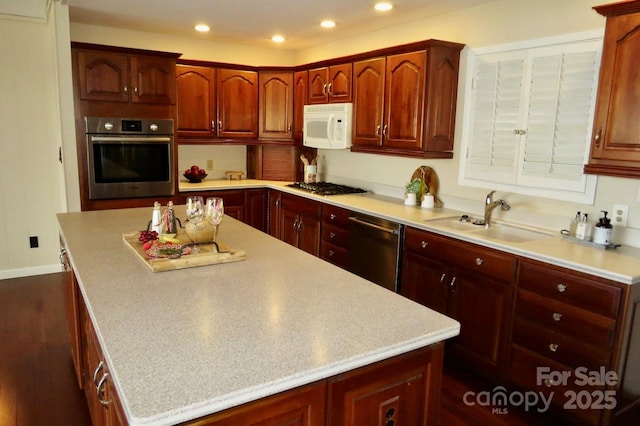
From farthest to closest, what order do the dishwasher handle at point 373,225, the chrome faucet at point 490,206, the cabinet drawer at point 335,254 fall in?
the cabinet drawer at point 335,254 → the dishwasher handle at point 373,225 → the chrome faucet at point 490,206

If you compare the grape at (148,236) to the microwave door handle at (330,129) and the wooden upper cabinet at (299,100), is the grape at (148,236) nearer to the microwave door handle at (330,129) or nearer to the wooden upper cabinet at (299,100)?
the microwave door handle at (330,129)

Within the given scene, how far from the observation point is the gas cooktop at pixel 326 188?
434cm

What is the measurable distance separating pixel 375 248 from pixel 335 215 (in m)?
0.60

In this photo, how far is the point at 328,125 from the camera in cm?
425

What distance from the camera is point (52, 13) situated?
3.71 metres

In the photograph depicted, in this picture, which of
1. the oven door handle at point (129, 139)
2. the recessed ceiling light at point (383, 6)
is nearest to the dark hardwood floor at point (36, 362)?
the oven door handle at point (129, 139)

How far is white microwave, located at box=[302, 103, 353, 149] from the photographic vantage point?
13.5 ft

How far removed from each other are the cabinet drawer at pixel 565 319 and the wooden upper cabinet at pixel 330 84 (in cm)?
237

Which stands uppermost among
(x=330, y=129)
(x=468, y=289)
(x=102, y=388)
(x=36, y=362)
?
(x=330, y=129)

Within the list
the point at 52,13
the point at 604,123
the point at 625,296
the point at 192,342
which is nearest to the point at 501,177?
the point at 604,123

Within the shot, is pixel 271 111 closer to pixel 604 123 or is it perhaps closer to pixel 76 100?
pixel 76 100

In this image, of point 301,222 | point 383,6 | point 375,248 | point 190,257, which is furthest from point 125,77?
point 190,257

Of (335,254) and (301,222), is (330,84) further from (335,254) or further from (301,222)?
(335,254)

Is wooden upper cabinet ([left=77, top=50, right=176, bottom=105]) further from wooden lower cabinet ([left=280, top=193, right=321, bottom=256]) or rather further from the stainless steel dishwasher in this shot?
the stainless steel dishwasher
